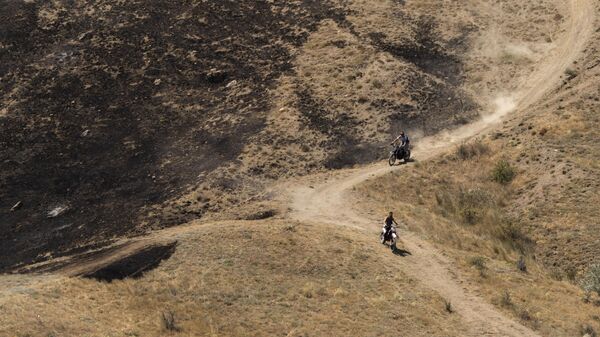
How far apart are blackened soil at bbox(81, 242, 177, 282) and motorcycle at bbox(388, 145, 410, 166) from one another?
1659 cm

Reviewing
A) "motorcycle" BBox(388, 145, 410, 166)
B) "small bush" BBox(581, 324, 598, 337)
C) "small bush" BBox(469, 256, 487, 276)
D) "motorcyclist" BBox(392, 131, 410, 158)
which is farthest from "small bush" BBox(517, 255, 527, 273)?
"motorcyclist" BBox(392, 131, 410, 158)

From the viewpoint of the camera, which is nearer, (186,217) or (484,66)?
(186,217)

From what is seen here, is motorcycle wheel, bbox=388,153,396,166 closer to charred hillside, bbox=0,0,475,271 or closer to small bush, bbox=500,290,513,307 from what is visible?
charred hillside, bbox=0,0,475,271

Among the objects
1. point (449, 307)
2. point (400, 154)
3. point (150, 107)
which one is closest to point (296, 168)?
point (400, 154)

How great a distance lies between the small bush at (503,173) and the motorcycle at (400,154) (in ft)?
17.8

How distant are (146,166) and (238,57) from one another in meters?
15.0

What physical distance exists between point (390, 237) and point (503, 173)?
11.7 meters

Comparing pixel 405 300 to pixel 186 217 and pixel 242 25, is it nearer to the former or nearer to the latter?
pixel 186 217

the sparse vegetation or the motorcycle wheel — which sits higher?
the sparse vegetation

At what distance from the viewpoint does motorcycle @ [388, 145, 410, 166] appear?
4259cm

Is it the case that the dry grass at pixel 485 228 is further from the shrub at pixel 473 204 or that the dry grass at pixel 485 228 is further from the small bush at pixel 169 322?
the small bush at pixel 169 322

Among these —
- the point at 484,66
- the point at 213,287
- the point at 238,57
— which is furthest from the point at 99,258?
the point at 484,66

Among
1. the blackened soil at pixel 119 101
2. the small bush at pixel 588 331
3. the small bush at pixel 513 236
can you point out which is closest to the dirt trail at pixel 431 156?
the small bush at pixel 588 331

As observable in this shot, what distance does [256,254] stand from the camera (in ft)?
101
